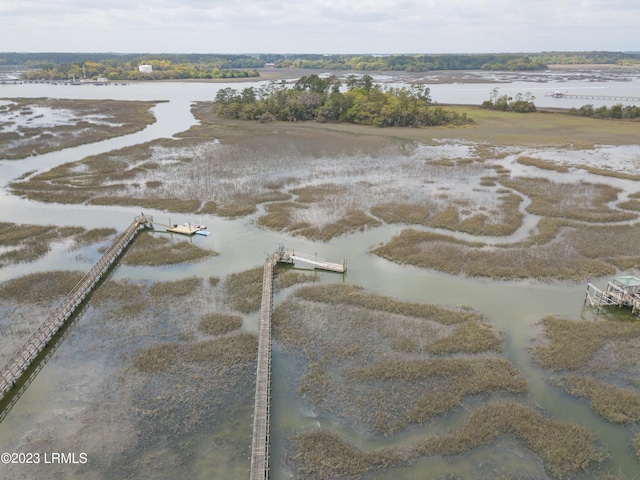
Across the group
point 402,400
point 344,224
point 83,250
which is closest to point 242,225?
point 344,224

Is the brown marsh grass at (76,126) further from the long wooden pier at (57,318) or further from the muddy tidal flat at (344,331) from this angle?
the long wooden pier at (57,318)

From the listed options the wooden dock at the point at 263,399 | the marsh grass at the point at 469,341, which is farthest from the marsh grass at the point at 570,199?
the wooden dock at the point at 263,399

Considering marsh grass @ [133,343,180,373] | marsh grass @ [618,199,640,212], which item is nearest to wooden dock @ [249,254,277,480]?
marsh grass @ [133,343,180,373]

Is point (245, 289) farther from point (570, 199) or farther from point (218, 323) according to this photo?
point (570, 199)

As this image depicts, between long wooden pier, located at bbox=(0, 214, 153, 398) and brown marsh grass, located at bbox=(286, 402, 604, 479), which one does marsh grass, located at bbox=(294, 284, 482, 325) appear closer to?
brown marsh grass, located at bbox=(286, 402, 604, 479)

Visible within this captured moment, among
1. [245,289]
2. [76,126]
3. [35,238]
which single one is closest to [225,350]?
[245,289]
